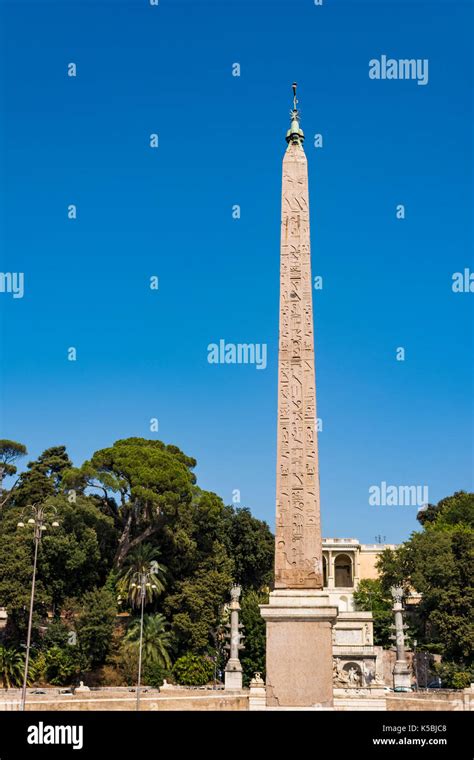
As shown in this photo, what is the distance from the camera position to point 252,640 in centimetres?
3966

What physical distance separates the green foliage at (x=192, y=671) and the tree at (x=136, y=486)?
18.0 feet

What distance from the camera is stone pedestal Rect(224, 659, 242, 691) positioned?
36022mm

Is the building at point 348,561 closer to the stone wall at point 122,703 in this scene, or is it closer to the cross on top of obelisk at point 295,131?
the stone wall at point 122,703

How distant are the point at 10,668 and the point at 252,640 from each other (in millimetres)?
11805

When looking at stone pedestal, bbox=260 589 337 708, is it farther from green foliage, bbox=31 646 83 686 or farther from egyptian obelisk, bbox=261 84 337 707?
green foliage, bbox=31 646 83 686

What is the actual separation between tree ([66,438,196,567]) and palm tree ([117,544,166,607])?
1.96 feet

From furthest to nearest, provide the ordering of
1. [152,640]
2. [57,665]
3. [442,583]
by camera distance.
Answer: [442,583], [152,640], [57,665]

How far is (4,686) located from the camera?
109 feet

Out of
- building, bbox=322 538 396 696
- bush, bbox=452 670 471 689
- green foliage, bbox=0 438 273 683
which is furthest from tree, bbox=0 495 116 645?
bush, bbox=452 670 471 689

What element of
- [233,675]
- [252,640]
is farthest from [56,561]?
[252,640]

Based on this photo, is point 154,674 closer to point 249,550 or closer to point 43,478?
point 249,550

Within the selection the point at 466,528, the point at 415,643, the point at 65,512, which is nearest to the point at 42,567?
the point at 65,512
